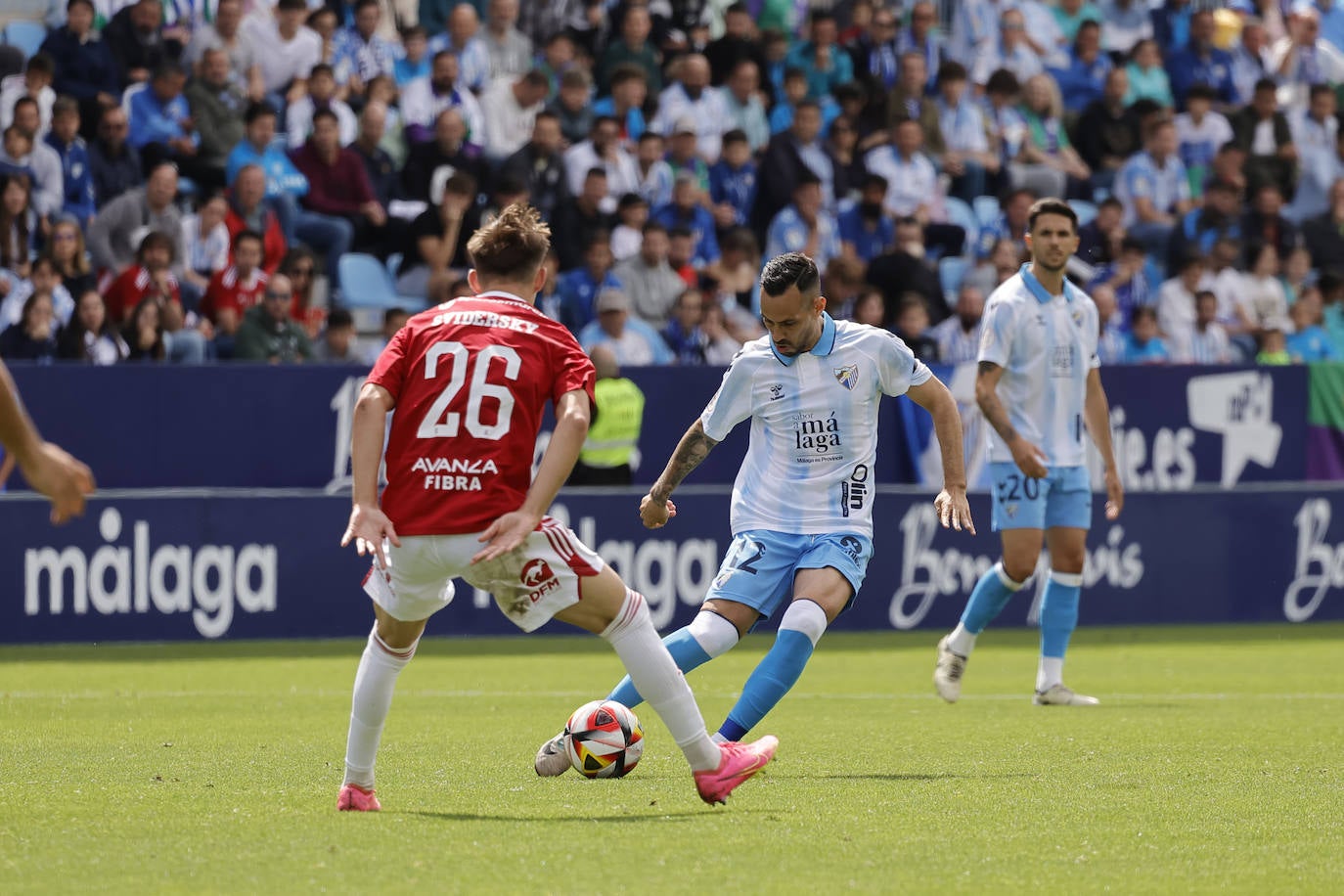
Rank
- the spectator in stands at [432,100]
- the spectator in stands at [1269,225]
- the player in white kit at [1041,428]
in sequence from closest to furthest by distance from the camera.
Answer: the player in white kit at [1041,428] < the spectator in stands at [432,100] < the spectator in stands at [1269,225]

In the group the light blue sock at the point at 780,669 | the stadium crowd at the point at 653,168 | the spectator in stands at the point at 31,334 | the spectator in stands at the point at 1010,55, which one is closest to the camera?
the light blue sock at the point at 780,669

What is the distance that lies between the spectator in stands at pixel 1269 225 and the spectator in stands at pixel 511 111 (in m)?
8.21

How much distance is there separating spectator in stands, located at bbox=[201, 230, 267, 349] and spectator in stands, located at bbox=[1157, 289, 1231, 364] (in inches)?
363

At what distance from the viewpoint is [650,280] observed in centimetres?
1833

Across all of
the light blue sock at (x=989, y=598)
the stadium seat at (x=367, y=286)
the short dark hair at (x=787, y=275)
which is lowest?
the light blue sock at (x=989, y=598)

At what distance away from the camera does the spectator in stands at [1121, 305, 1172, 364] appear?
1991cm

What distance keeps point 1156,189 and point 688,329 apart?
23.8ft

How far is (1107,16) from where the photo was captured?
25.4 m

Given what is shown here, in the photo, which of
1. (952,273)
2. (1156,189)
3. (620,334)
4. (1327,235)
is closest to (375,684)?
(620,334)

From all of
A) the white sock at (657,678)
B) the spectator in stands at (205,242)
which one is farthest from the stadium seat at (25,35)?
the white sock at (657,678)

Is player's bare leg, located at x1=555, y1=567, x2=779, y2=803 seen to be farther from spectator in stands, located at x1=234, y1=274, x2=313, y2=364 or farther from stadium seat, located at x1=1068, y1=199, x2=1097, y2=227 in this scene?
stadium seat, located at x1=1068, y1=199, x2=1097, y2=227

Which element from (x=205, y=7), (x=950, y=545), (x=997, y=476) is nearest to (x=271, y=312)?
(x=205, y=7)

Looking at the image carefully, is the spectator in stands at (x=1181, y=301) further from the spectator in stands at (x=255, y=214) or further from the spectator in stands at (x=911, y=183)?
the spectator in stands at (x=255, y=214)

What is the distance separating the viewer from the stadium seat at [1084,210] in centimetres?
2200
